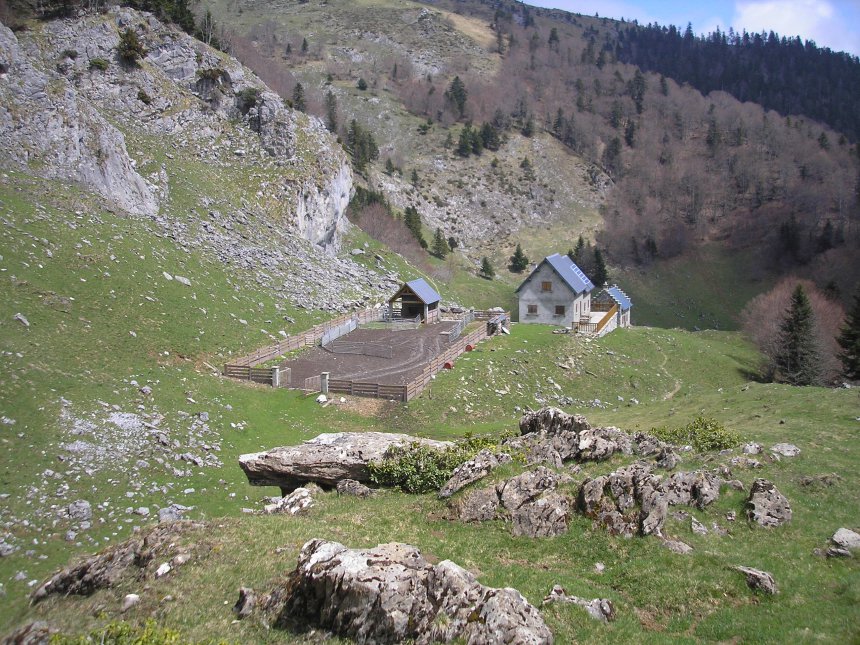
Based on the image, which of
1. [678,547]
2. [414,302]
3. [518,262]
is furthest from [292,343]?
[518,262]

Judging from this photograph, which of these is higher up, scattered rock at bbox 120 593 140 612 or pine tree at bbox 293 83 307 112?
pine tree at bbox 293 83 307 112

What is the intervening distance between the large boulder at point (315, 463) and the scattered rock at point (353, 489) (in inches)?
24.8

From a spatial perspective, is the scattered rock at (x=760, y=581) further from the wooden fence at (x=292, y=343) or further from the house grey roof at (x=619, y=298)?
the house grey roof at (x=619, y=298)

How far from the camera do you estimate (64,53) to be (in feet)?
201

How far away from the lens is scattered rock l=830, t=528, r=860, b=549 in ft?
44.4

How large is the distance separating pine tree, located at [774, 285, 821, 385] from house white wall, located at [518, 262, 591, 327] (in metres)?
19.7

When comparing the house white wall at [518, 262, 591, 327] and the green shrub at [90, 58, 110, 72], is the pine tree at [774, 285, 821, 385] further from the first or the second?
the green shrub at [90, 58, 110, 72]

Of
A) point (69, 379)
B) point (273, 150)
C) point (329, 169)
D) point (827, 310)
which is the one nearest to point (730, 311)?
point (827, 310)

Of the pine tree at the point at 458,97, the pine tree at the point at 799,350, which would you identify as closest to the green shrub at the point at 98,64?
the pine tree at the point at 799,350

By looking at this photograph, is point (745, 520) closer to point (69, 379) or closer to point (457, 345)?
point (69, 379)

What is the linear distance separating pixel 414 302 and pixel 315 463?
119 ft

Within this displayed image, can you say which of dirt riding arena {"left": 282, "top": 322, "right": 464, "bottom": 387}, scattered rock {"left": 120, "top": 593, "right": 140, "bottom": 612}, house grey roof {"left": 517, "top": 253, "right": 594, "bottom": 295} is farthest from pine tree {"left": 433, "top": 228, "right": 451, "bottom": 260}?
scattered rock {"left": 120, "top": 593, "right": 140, "bottom": 612}

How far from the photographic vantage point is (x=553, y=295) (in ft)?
209

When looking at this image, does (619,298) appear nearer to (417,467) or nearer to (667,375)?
(667,375)
